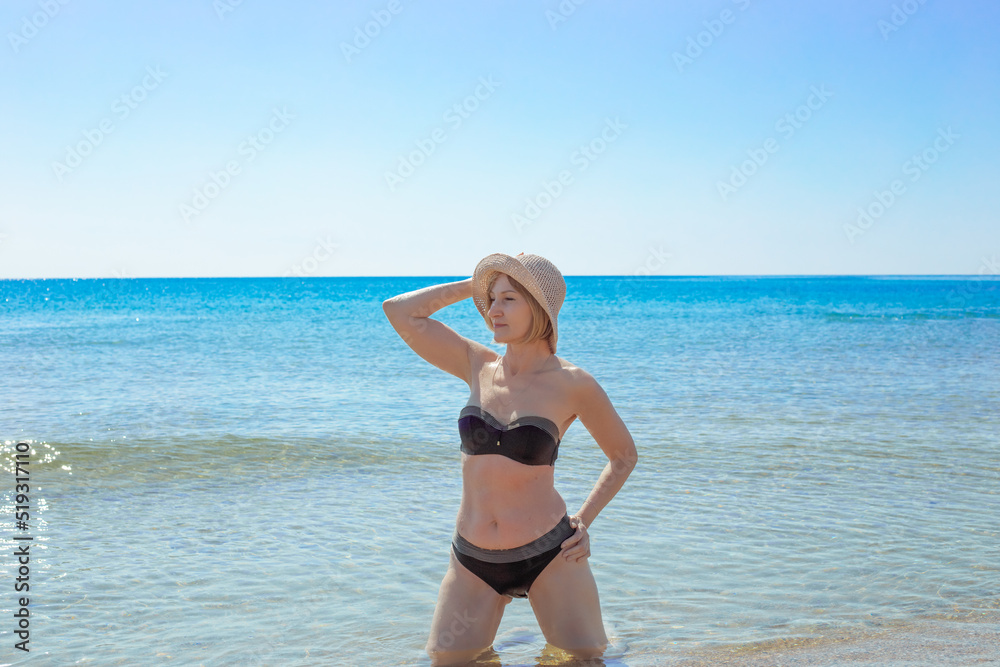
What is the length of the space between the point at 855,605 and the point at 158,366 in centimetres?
1867

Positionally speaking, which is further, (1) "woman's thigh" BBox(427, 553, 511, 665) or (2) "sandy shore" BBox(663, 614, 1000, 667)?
(2) "sandy shore" BBox(663, 614, 1000, 667)

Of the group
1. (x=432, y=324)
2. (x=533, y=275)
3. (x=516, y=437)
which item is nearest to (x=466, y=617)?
(x=516, y=437)

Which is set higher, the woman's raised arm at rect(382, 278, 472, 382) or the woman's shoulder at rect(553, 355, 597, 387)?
the woman's raised arm at rect(382, 278, 472, 382)

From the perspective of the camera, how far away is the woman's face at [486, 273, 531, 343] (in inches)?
135

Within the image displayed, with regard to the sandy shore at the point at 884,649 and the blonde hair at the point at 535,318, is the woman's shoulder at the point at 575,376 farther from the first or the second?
the sandy shore at the point at 884,649

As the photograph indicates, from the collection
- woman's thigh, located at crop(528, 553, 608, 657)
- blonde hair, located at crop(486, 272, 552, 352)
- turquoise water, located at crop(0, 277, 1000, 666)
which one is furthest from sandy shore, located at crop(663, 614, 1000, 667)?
blonde hair, located at crop(486, 272, 552, 352)

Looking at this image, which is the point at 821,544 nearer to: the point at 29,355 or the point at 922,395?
the point at 922,395

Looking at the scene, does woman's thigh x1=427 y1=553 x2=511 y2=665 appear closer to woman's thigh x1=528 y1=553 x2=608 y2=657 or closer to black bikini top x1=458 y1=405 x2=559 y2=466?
woman's thigh x1=528 y1=553 x2=608 y2=657

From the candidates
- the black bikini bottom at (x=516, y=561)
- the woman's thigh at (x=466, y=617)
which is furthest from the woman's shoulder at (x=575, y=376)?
the woman's thigh at (x=466, y=617)

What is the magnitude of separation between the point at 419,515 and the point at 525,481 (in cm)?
407

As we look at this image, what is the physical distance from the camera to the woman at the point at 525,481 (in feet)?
11.2

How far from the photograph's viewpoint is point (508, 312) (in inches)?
135

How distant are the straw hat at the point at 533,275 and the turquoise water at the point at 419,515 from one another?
2.06 meters

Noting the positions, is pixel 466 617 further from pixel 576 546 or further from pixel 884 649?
pixel 884 649
